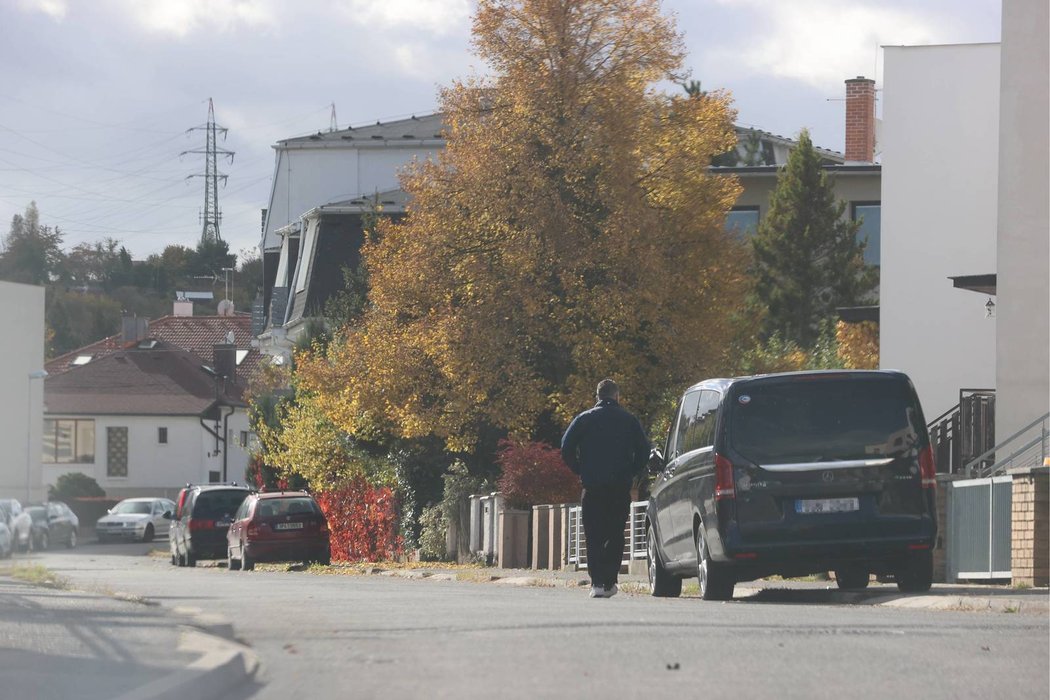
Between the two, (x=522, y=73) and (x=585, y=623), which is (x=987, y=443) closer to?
(x=522, y=73)

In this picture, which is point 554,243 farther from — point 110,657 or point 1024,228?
point 110,657

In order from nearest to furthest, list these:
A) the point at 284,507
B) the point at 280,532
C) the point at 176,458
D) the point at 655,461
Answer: the point at 655,461 < the point at 280,532 < the point at 284,507 < the point at 176,458

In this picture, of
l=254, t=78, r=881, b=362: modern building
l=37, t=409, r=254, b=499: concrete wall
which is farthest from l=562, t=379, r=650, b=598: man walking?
l=37, t=409, r=254, b=499: concrete wall

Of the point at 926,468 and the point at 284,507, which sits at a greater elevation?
the point at 926,468

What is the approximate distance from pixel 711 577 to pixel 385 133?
49.3m

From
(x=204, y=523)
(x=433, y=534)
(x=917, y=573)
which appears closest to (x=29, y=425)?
(x=917, y=573)

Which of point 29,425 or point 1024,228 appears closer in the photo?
point 29,425

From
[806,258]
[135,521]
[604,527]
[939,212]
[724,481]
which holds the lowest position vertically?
[135,521]

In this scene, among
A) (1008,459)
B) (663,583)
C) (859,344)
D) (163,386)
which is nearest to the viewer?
(663,583)

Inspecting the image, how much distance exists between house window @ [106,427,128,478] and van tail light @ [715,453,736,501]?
38.3 meters

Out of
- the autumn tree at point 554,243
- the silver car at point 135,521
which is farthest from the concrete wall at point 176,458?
the autumn tree at point 554,243

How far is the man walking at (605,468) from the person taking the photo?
49.3ft

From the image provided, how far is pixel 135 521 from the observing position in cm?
6000

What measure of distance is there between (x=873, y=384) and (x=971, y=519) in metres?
3.94
